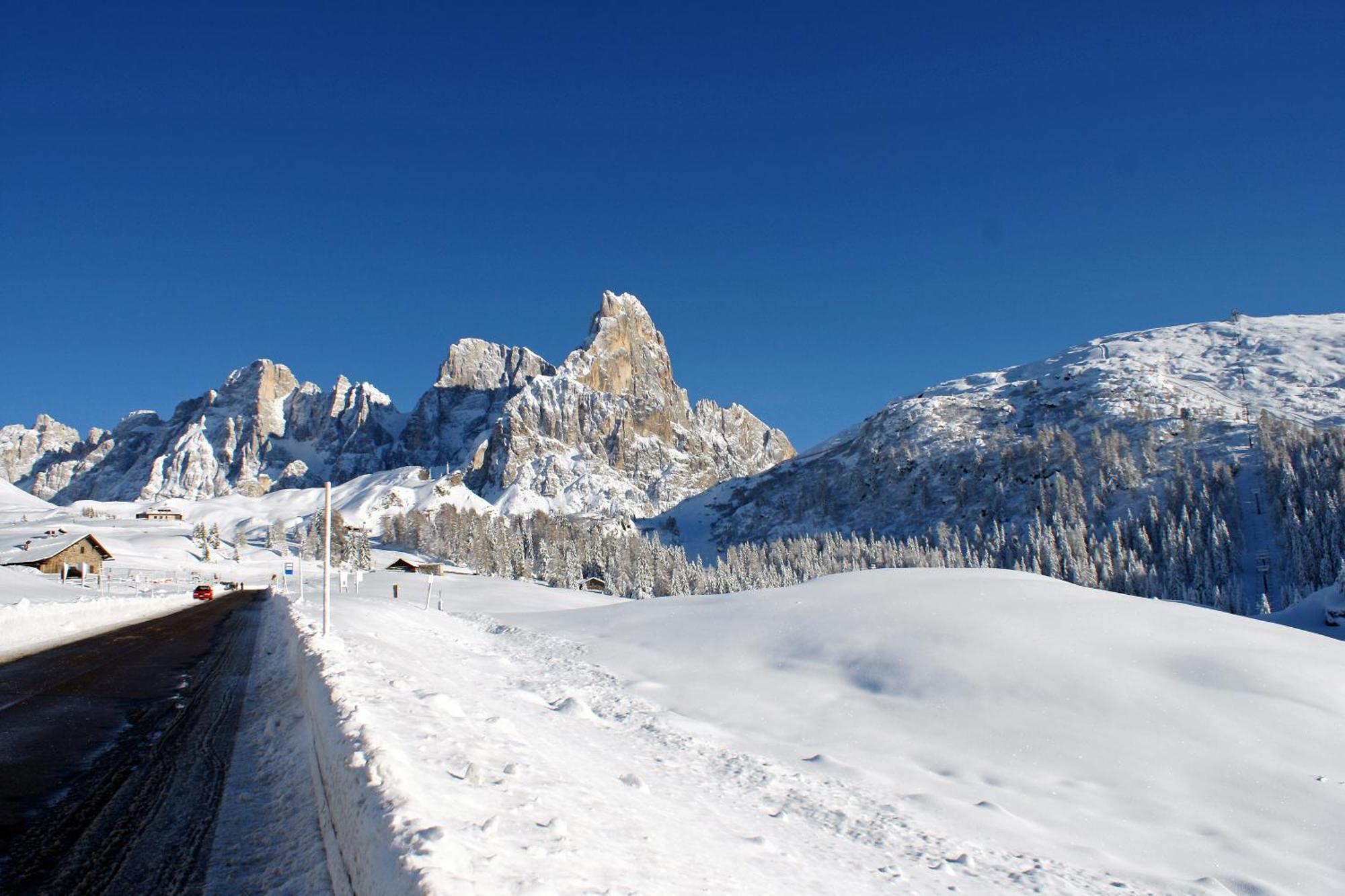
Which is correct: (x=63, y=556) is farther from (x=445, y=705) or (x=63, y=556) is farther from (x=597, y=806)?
(x=597, y=806)

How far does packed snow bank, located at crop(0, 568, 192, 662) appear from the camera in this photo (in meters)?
23.8

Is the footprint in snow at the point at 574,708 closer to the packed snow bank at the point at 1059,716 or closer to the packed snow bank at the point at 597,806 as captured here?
the packed snow bank at the point at 597,806

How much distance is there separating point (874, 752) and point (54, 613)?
32.3 metres

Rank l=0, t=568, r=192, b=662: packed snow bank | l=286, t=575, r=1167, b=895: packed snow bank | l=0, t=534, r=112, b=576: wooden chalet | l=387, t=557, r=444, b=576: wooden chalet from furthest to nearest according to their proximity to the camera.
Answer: l=387, t=557, r=444, b=576: wooden chalet, l=0, t=534, r=112, b=576: wooden chalet, l=0, t=568, r=192, b=662: packed snow bank, l=286, t=575, r=1167, b=895: packed snow bank

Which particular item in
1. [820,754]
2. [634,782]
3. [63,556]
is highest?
[63,556]

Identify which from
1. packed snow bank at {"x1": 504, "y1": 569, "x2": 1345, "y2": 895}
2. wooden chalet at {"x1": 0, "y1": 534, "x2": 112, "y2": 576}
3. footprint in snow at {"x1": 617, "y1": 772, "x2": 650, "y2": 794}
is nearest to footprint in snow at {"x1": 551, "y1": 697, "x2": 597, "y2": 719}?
packed snow bank at {"x1": 504, "y1": 569, "x2": 1345, "y2": 895}

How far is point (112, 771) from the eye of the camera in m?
8.97

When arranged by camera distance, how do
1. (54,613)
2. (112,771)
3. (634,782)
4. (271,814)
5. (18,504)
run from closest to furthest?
(271,814), (112,771), (634,782), (54,613), (18,504)

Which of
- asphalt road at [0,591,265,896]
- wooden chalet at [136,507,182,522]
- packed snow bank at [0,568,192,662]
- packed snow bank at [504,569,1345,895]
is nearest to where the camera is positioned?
asphalt road at [0,591,265,896]

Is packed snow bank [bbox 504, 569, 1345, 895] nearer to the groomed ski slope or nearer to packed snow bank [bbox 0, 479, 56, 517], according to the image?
the groomed ski slope

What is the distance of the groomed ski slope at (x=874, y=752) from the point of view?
6.25 m

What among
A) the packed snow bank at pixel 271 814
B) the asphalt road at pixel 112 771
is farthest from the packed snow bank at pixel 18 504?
the packed snow bank at pixel 271 814

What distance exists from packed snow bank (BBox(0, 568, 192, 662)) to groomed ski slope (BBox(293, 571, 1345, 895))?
12.2 m

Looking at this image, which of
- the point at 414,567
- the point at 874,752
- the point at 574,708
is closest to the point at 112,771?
the point at 574,708
